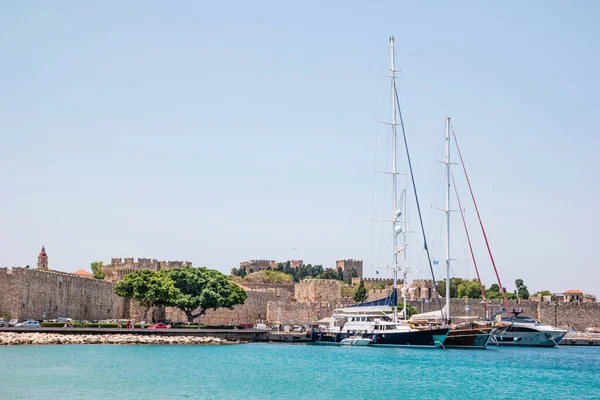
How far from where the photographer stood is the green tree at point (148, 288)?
6144cm

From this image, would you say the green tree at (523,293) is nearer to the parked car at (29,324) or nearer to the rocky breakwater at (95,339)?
the rocky breakwater at (95,339)

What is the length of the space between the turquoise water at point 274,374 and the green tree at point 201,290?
40.0 ft

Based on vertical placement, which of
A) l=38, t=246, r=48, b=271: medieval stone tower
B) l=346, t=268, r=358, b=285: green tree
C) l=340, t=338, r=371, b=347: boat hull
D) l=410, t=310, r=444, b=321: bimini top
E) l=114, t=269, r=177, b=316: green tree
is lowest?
l=340, t=338, r=371, b=347: boat hull

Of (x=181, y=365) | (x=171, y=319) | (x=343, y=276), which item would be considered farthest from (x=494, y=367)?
(x=343, y=276)

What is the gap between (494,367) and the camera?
146 ft

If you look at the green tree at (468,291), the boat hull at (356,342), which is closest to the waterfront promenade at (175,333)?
the boat hull at (356,342)

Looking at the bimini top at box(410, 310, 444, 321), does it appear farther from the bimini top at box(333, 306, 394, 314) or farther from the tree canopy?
the tree canopy

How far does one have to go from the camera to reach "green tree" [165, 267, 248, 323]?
210ft

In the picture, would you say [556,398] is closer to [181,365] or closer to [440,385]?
[440,385]

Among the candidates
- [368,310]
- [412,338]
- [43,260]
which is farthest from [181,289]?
[43,260]

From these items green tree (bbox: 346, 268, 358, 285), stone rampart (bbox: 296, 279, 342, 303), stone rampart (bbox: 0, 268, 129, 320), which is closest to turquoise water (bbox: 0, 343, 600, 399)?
stone rampart (bbox: 0, 268, 129, 320)

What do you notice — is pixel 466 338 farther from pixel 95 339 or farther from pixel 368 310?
pixel 95 339

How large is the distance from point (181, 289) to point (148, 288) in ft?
12.7

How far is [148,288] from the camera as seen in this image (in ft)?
202
